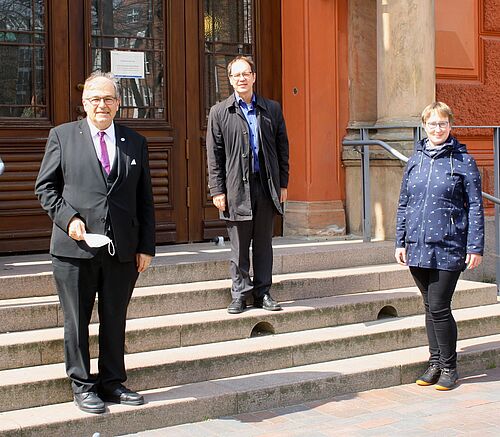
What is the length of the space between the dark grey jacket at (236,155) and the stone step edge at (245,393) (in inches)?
48.4

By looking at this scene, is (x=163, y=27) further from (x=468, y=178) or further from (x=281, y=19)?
(x=468, y=178)

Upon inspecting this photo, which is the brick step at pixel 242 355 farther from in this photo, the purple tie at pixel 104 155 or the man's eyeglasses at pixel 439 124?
the man's eyeglasses at pixel 439 124

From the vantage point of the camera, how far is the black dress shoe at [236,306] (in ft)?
22.6

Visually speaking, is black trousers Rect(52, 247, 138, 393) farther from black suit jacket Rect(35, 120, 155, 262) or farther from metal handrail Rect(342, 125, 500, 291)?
metal handrail Rect(342, 125, 500, 291)

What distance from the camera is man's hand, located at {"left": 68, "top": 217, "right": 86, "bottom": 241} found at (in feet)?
17.5

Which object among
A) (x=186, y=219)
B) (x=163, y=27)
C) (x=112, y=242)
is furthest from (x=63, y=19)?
(x=112, y=242)

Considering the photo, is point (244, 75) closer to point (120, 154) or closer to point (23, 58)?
point (120, 154)

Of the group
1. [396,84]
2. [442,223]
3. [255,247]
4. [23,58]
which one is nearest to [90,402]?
[255,247]

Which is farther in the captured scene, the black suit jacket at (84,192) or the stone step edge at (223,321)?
the stone step edge at (223,321)

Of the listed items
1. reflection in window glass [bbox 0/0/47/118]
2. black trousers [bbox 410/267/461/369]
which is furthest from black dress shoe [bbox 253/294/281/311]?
reflection in window glass [bbox 0/0/47/118]

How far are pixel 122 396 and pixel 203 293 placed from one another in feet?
5.11

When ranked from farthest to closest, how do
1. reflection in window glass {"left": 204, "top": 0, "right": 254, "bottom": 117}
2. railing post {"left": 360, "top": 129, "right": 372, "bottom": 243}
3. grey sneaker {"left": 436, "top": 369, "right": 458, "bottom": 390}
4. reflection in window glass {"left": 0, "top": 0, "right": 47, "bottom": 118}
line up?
reflection in window glass {"left": 204, "top": 0, "right": 254, "bottom": 117} → railing post {"left": 360, "top": 129, "right": 372, "bottom": 243} → reflection in window glass {"left": 0, "top": 0, "right": 47, "bottom": 118} → grey sneaker {"left": 436, "top": 369, "right": 458, "bottom": 390}

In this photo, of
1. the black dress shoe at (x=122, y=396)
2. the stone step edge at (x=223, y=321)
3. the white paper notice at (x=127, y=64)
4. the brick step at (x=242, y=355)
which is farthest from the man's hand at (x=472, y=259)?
the white paper notice at (x=127, y=64)

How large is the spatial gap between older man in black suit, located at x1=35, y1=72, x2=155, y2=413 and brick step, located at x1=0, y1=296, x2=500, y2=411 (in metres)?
0.27
